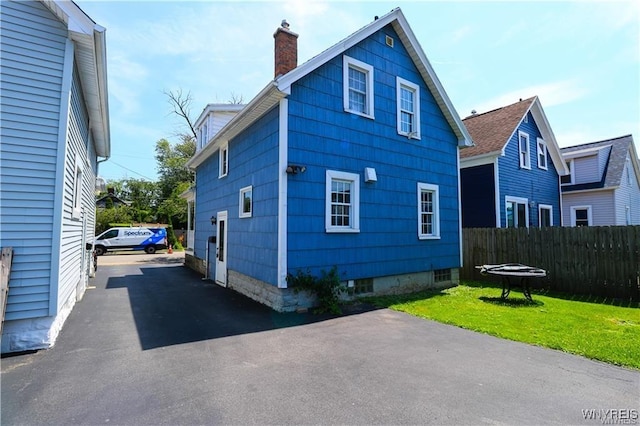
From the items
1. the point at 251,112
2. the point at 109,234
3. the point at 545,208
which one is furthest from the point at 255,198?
the point at 109,234

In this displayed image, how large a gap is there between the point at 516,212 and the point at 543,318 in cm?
1001

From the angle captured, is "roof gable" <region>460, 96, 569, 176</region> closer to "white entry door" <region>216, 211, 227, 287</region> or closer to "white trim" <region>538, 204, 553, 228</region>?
"white trim" <region>538, 204, 553, 228</region>

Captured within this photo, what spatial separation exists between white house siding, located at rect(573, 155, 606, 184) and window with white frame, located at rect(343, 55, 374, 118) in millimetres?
18799

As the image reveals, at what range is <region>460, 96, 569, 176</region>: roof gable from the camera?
1449cm

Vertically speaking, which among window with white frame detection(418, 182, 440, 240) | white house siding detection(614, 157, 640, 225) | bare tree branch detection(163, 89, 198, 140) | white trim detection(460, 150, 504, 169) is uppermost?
bare tree branch detection(163, 89, 198, 140)

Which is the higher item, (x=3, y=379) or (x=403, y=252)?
(x=403, y=252)

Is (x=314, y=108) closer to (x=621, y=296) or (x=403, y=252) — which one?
(x=403, y=252)

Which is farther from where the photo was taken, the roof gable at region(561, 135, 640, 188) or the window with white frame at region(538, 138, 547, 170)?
the roof gable at region(561, 135, 640, 188)

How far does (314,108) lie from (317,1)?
2569 millimetres

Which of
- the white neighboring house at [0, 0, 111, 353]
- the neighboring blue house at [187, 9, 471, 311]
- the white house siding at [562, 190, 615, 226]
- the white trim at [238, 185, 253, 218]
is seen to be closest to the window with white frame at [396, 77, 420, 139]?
the neighboring blue house at [187, 9, 471, 311]

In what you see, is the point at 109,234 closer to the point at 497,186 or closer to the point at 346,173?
the point at 346,173

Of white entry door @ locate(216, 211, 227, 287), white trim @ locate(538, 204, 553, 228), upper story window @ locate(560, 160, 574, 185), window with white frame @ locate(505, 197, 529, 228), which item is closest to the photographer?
white entry door @ locate(216, 211, 227, 287)

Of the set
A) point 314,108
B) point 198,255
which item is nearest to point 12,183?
point 314,108

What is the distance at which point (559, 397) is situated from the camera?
3553mm
